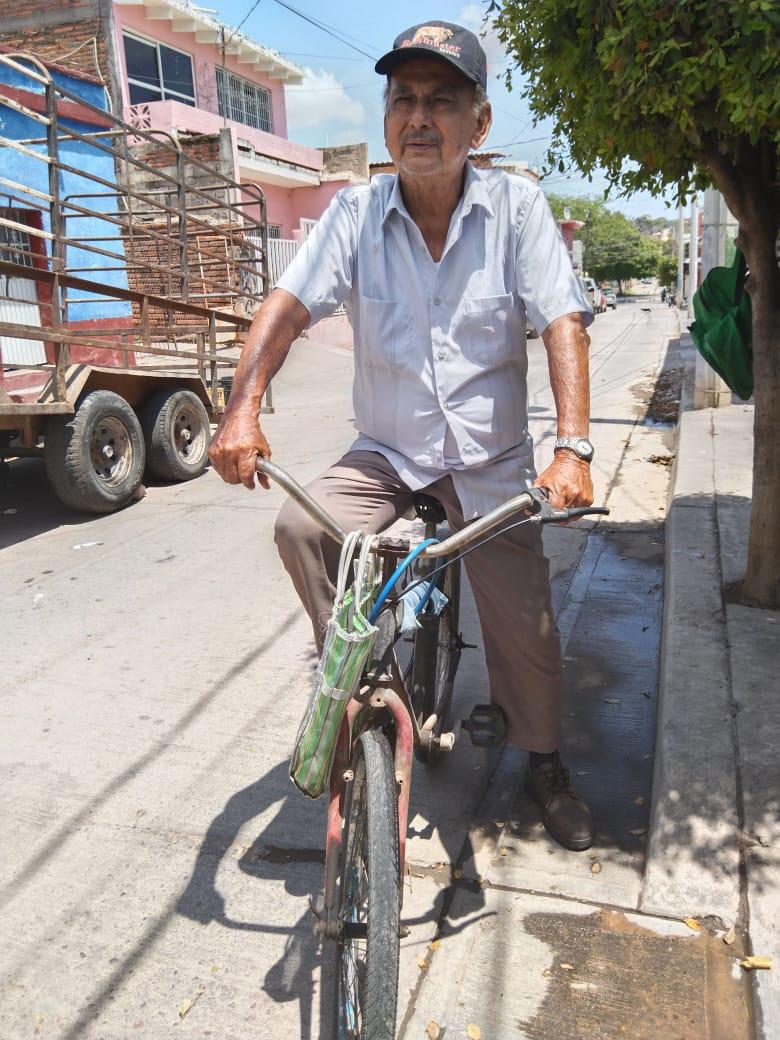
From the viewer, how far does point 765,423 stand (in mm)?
3752

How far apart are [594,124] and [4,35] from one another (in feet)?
62.7

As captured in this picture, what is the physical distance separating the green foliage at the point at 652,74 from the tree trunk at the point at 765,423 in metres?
0.41

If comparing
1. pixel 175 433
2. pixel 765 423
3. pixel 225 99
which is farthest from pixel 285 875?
pixel 225 99

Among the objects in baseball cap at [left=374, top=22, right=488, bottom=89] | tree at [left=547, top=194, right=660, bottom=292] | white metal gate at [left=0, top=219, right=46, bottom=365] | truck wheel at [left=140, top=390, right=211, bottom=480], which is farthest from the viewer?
tree at [left=547, top=194, right=660, bottom=292]

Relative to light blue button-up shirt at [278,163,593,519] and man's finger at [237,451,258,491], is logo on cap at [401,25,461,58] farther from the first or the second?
man's finger at [237,451,258,491]

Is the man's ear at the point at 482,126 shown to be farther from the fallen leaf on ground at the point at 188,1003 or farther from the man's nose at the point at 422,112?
the fallen leaf on ground at the point at 188,1003

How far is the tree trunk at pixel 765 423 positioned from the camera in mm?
3650

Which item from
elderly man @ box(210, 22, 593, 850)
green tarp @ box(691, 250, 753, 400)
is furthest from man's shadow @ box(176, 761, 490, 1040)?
green tarp @ box(691, 250, 753, 400)

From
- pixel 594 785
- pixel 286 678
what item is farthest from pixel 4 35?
pixel 594 785

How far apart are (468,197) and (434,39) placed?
400mm

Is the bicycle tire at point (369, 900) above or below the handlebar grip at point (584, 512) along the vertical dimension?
below

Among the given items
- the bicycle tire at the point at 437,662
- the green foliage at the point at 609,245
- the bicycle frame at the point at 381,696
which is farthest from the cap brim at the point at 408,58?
the green foliage at the point at 609,245

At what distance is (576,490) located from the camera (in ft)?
6.66

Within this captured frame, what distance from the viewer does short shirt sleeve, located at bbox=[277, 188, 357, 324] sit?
241 cm
